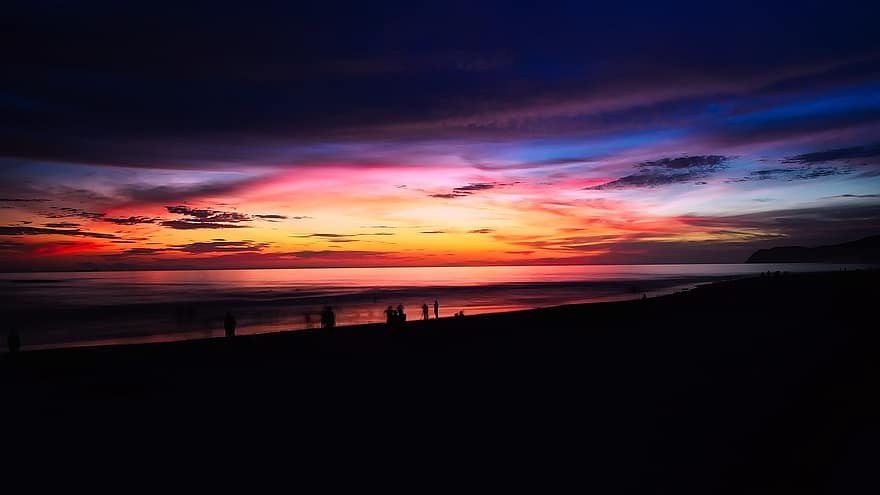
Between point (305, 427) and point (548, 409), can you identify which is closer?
point (305, 427)

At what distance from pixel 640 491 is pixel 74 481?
21.1 feet

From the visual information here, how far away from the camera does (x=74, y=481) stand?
6.44 metres

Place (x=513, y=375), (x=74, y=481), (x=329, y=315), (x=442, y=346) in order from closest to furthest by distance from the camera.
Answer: (x=74, y=481), (x=513, y=375), (x=442, y=346), (x=329, y=315)

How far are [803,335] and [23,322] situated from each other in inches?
1931

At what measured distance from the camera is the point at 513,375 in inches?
478

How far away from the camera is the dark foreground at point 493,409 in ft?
21.4

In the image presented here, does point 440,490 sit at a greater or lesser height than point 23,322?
lesser

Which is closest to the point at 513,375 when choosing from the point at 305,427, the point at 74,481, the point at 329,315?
the point at 305,427

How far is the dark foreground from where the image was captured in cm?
652

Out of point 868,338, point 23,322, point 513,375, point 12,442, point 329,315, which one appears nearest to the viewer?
point 12,442

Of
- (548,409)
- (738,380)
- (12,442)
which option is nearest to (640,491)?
(548,409)

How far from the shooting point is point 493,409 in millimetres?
9305

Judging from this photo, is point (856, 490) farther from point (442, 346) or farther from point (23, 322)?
point (23, 322)

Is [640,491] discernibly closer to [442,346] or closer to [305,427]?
[305,427]
